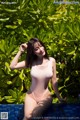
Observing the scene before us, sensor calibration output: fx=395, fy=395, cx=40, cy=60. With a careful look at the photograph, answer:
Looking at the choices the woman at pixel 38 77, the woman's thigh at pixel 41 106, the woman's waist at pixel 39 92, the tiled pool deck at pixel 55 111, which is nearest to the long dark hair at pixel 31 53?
the woman at pixel 38 77

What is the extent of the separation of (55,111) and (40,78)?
1.65ft

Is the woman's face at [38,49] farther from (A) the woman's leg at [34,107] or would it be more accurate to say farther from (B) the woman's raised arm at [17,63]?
(A) the woman's leg at [34,107]

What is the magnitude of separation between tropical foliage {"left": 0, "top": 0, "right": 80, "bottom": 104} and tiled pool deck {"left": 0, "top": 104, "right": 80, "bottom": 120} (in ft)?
1.01

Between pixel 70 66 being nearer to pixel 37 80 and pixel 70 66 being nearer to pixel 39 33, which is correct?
pixel 39 33

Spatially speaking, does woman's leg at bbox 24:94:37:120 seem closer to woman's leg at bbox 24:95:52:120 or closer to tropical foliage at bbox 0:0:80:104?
woman's leg at bbox 24:95:52:120

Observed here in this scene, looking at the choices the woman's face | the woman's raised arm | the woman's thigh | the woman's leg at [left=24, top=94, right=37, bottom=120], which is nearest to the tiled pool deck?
the woman's thigh

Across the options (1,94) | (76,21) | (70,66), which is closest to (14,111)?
(1,94)

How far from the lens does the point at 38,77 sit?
14.1 feet

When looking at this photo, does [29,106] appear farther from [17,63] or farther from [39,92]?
[17,63]

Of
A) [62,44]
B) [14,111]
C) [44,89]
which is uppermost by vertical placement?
[62,44]

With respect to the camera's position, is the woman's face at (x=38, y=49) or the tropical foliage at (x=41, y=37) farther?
the tropical foliage at (x=41, y=37)

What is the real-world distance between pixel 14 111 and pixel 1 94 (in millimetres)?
532

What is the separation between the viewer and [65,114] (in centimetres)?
464

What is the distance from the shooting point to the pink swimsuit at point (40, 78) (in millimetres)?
4318
